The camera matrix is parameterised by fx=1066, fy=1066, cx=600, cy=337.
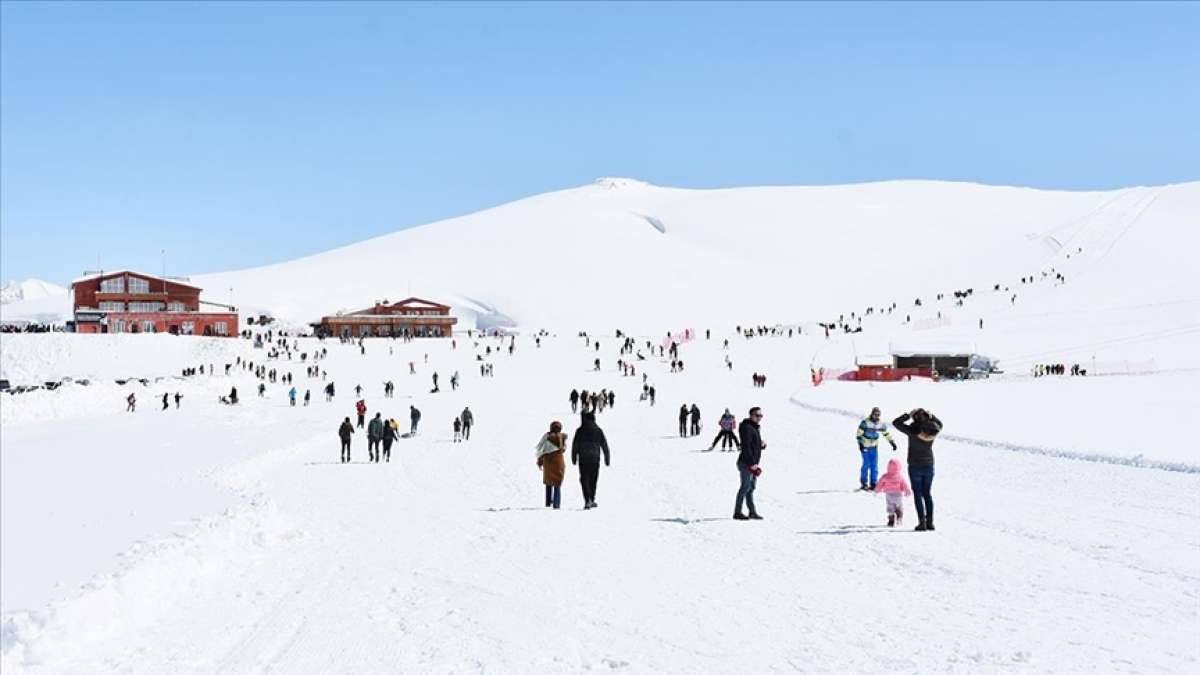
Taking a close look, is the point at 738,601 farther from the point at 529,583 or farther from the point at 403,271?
the point at 403,271

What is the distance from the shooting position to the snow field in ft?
21.9

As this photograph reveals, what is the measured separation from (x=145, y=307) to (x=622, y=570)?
7379 cm

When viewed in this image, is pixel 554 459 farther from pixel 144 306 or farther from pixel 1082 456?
pixel 144 306

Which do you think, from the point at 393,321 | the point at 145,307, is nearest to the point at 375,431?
the point at 145,307

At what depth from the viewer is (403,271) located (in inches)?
4786

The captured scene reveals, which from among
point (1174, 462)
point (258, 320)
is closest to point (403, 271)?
point (258, 320)

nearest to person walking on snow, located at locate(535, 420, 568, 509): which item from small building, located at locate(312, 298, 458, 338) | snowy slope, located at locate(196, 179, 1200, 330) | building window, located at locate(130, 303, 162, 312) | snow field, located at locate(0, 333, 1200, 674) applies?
snow field, located at locate(0, 333, 1200, 674)

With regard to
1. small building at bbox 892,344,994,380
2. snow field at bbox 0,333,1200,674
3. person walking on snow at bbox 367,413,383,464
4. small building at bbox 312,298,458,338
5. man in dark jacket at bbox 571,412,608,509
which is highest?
small building at bbox 312,298,458,338

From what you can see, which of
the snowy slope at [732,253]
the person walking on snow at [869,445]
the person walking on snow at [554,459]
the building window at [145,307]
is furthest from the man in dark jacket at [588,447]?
the snowy slope at [732,253]

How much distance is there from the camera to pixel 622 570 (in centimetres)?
902

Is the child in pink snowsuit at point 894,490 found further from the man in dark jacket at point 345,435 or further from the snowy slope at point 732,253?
the snowy slope at point 732,253

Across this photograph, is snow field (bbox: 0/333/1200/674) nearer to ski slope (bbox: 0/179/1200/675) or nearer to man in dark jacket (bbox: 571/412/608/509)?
ski slope (bbox: 0/179/1200/675)

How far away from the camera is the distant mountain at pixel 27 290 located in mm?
152325

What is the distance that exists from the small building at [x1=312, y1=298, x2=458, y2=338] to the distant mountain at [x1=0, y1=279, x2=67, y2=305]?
78385mm
